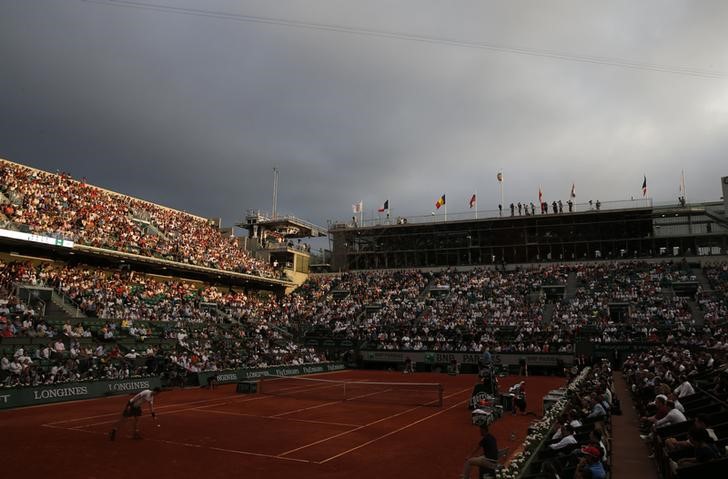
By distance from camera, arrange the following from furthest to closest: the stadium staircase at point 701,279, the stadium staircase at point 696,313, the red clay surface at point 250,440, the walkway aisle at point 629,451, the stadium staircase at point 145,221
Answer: the stadium staircase at point 145,221, the stadium staircase at point 701,279, the stadium staircase at point 696,313, the red clay surface at point 250,440, the walkway aisle at point 629,451

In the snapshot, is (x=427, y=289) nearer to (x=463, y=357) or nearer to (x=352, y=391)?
(x=463, y=357)

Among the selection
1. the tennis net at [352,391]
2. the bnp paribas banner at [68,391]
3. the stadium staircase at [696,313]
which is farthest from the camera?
the stadium staircase at [696,313]

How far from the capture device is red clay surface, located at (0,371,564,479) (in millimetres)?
13047

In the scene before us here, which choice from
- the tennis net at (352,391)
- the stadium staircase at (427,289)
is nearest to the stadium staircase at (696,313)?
the tennis net at (352,391)

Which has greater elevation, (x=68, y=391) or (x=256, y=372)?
(x=68, y=391)

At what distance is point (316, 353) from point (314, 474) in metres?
36.2

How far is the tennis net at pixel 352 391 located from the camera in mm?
27016

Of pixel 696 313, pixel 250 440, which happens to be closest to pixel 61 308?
pixel 250 440

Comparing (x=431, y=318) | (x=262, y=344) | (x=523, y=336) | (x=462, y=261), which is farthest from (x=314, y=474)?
(x=462, y=261)

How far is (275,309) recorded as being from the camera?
56.1 m

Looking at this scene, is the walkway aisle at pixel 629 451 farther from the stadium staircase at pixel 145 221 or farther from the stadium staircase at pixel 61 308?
the stadium staircase at pixel 145 221

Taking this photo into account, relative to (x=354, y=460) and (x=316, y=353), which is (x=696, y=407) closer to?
(x=354, y=460)

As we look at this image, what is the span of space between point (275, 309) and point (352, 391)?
27.0 metres

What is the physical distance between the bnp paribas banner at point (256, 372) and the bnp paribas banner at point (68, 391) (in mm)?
3476
